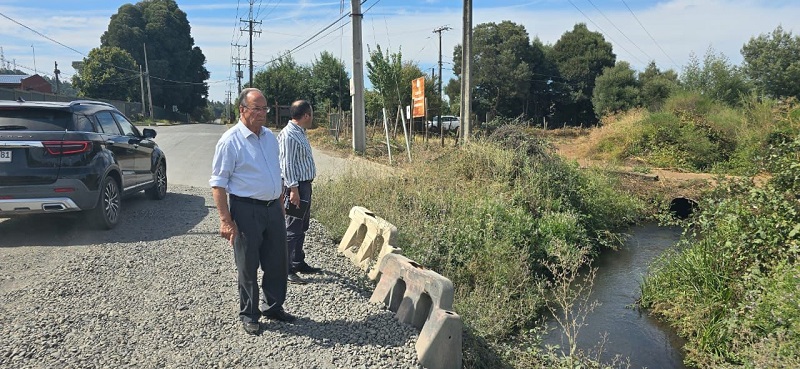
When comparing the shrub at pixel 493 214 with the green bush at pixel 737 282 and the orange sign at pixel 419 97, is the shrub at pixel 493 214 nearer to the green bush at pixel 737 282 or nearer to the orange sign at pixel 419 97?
the green bush at pixel 737 282

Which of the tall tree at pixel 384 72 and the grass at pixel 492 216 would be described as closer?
the grass at pixel 492 216

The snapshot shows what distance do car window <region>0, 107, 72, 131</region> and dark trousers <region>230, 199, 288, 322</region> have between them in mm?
4070

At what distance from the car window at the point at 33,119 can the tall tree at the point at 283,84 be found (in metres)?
34.6

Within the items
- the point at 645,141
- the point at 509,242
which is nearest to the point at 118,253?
the point at 509,242

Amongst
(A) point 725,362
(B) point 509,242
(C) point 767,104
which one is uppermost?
(C) point 767,104

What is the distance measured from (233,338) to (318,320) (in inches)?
28.9

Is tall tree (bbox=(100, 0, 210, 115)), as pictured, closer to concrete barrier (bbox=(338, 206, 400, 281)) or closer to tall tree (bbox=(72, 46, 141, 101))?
tall tree (bbox=(72, 46, 141, 101))

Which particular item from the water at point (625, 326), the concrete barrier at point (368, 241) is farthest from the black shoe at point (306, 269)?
the water at point (625, 326)

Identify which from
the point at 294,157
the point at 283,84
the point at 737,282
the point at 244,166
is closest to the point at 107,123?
the point at 294,157

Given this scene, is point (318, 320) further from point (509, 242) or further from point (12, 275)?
point (509, 242)

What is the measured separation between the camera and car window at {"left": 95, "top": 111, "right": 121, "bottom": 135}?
7473 millimetres

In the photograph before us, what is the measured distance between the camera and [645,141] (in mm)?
21484

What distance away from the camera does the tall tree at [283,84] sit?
4147cm

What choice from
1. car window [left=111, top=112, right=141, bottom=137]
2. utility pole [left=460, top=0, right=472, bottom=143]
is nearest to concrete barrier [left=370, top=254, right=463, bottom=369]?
car window [left=111, top=112, right=141, bottom=137]
